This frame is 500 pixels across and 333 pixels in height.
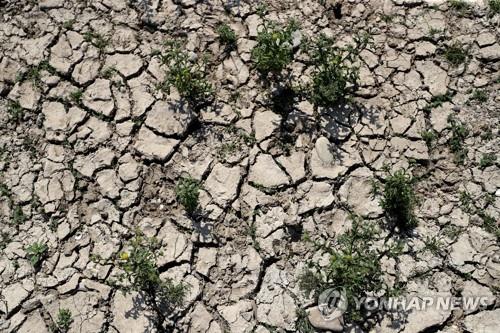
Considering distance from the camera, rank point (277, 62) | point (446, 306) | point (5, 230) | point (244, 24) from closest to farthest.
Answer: point (446, 306)
point (5, 230)
point (277, 62)
point (244, 24)

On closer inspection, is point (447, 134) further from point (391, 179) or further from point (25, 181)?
point (25, 181)

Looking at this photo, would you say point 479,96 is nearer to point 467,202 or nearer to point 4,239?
point 467,202

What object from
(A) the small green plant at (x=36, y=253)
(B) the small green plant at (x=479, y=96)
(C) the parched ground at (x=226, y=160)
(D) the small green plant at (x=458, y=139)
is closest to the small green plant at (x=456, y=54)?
(C) the parched ground at (x=226, y=160)

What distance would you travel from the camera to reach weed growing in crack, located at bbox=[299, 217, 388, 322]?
12.5 ft

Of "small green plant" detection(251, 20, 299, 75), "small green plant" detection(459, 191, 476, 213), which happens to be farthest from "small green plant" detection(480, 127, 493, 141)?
"small green plant" detection(251, 20, 299, 75)

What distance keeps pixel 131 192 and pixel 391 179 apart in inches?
74.8

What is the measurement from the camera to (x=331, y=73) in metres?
4.54

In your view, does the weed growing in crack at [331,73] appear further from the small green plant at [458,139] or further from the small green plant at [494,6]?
the small green plant at [494,6]

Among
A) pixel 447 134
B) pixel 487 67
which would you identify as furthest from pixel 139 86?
pixel 487 67

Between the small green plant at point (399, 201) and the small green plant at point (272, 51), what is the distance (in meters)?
1.25

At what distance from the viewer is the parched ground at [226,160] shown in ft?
13.0

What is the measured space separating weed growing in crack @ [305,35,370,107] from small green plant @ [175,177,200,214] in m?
1.19

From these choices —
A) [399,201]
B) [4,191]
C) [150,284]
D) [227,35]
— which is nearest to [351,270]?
[399,201]

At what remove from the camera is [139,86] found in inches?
185
